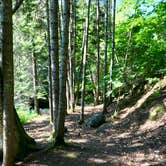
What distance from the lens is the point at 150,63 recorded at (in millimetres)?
15148

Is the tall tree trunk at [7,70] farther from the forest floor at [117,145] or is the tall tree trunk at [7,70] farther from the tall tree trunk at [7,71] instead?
the forest floor at [117,145]

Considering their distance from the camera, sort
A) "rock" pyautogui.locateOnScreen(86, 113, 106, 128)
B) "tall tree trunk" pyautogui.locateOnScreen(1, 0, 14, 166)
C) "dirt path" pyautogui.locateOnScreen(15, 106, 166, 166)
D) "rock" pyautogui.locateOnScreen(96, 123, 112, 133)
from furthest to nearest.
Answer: "rock" pyautogui.locateOnScreen(86, 113, 106, 128) < "rock" pyautogui.locateOnScreen(96, 123, 112, 133) < "dirt path" pyautogui.locateOnScreen(15, 106, 166, 166) < "tall tree trunk" pyautogui.locateOnScreen(1, 0, 14, 166)

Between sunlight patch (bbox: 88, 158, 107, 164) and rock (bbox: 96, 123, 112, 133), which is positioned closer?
sunlight patch (bbox: 88, 158, 107, 164)

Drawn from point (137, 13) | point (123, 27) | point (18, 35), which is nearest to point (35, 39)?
point (18, 35)

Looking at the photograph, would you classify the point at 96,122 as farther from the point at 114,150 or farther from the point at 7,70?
the point at 7,70

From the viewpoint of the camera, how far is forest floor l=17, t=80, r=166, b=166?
290 inches

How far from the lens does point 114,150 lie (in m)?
8.66

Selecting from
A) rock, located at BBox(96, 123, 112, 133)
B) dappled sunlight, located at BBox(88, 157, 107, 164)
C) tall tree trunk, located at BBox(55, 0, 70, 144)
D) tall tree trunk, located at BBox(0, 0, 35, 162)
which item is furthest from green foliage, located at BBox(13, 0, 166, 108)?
tall tree trunk, located at BBox(0, 0, 35, 162)

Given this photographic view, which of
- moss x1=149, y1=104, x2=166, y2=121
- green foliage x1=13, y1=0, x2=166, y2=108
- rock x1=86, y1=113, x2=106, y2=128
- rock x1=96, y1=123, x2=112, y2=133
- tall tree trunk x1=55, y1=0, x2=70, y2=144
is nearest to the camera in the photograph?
tall tree trunk x1=55, y1=0, x2=70, y2=144

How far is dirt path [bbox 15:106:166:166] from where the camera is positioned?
733 cm

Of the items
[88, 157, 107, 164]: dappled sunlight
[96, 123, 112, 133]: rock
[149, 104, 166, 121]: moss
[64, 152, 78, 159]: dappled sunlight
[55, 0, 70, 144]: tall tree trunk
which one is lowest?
[96, 123, 112, 133]: rock

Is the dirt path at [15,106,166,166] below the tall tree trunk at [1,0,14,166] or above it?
below

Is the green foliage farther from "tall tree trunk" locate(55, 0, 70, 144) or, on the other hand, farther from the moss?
"tall tree trunk" locate(55, 0, 70, 144)

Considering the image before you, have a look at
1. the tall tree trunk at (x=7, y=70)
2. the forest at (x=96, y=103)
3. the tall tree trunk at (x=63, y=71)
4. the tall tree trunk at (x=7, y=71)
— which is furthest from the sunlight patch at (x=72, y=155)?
the tall tree trunk at (x=7, y=71)
